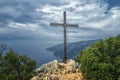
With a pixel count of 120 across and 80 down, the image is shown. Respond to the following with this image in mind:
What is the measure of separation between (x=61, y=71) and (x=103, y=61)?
290 inches

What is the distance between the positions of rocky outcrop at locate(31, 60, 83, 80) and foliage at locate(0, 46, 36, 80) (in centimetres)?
550

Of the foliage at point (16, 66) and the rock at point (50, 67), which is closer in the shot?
the rock at point (50, 67)

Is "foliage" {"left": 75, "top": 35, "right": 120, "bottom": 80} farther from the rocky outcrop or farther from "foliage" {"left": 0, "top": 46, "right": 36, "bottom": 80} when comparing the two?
"foliage" {"left": 0, "top": 46, "right": 36, "bottom": 80}

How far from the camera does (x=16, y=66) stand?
6059cm

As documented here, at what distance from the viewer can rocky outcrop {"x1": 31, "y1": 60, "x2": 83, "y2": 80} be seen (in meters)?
51.5

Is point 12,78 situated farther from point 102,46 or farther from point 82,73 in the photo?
point 102,46

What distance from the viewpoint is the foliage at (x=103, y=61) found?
4784cm

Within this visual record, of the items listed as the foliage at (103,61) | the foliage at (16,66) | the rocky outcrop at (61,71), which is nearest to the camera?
the foliage at (103,61)

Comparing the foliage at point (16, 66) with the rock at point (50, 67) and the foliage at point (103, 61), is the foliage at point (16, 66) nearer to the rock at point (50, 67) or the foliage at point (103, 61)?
the rock at point (50, 67)

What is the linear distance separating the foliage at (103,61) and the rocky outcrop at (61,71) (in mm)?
2005

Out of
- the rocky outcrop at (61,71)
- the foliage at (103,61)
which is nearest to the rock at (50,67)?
the rocky outcrop at (61,71)

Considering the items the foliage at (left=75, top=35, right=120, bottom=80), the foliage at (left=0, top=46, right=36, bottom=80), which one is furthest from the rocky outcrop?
the foliage at (left=0, top=46, right=36, bottom=80)

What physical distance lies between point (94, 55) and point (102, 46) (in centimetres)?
249

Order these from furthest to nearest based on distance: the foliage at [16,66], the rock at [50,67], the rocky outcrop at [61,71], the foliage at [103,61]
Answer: the foliage at [16,66] < the rock at [50,67] < the rocky outcrop at [61,71] < the foliage at [103,61]
